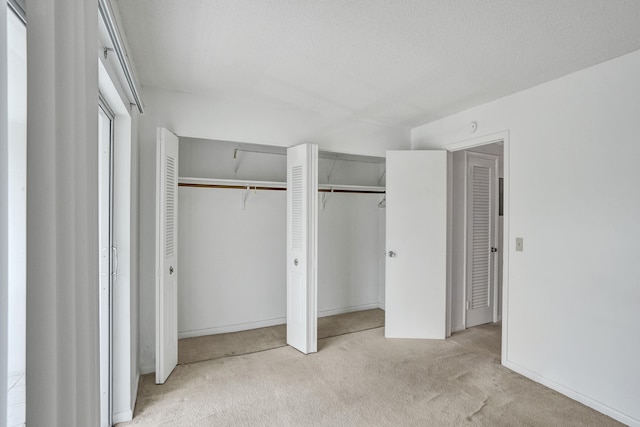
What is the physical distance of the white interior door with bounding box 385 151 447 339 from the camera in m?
3.59

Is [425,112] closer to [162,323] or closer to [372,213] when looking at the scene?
[372,213]

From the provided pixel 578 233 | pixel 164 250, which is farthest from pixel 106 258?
pixel 578 233

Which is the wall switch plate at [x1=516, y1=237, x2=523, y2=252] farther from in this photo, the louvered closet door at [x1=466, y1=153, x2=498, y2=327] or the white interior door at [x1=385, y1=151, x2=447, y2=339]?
the louvered closet door at [x1=466, y1=153, x2=498, y2=327]

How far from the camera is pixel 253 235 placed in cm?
383

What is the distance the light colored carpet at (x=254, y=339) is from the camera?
10.4ft

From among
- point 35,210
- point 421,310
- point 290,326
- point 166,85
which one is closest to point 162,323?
point 290,326

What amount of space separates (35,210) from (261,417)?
6.93ft

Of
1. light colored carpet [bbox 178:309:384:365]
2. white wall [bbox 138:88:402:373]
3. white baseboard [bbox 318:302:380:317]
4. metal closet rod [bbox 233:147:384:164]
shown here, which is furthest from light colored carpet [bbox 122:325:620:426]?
metal closet rod [bbox 233:147:384:164]

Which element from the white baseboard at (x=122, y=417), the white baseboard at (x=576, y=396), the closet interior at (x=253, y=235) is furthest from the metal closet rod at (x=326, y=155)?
the white baseboard at (x=576, y=396)

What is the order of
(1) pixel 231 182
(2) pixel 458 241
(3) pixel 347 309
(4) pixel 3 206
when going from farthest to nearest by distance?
(3) pixel 347 309, (2) pixel 458 241, (1) pixel 231 182, (4) pixel 3 206

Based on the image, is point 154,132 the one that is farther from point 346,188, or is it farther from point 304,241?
point 346,188

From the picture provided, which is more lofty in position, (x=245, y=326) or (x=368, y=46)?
(x=368, y=46)

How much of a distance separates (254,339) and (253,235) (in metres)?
1.14

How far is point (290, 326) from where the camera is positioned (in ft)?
11.2
